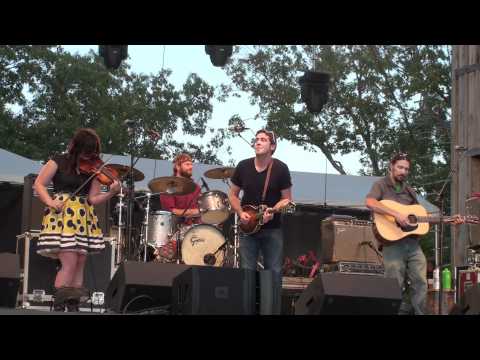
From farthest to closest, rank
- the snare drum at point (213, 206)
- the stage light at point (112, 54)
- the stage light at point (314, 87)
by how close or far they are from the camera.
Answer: the stage light at point (314, 87)
the stage light at point (112, 54)
the snare drum at point (213, 206)

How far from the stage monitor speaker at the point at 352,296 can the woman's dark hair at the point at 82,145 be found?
2.51 metres

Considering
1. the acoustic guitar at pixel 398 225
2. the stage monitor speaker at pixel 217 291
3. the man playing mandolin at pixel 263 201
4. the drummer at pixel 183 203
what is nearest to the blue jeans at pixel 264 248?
the man playing mandolin at pixel 263 201

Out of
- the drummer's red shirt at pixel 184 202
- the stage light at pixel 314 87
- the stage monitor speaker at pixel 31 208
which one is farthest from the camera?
the stage light at pixel 314 87

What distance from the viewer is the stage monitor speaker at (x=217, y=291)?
5.36 meters

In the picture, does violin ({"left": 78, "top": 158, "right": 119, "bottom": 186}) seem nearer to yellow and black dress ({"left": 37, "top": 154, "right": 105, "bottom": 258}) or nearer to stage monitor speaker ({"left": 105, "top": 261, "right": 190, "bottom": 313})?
yellow and black dress ({"left": 37, "top": 154, "right": 105, "bottom": 258})

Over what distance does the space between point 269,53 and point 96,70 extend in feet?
23.0

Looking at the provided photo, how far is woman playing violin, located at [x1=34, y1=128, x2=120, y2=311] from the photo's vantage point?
729 cm

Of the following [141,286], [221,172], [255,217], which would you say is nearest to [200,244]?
[221,172]

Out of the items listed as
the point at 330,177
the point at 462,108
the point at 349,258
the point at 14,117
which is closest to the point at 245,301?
Result: the point at 349,258

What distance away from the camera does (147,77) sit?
35562mm

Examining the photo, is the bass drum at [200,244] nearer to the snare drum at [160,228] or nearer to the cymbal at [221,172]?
the snare drum at [160,228]

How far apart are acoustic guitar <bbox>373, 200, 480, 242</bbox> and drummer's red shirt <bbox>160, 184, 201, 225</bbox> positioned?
10.9 feet

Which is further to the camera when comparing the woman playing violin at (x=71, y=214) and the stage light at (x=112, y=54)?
the stage light at (x=112, y=54)
